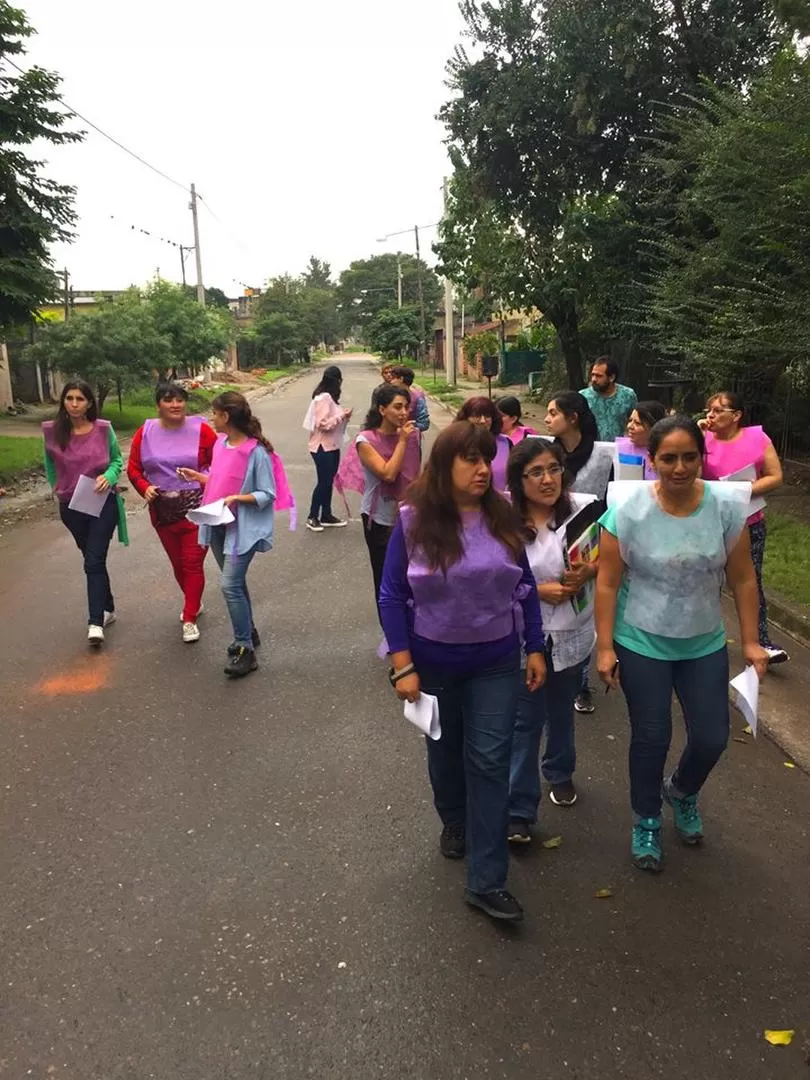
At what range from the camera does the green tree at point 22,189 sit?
36.3 feet

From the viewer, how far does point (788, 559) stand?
725cm

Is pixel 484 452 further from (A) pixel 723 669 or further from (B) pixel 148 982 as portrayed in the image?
(B) pixel 148 982

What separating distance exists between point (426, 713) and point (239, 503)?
278 centimetres

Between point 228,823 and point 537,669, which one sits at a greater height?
point 537,669

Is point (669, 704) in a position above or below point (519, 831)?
above

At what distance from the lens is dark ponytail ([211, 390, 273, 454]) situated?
521 centimetres

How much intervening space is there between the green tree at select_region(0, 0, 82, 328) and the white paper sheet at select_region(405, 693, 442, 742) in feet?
33.5

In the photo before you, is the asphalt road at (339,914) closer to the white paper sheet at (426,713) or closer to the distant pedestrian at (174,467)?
the white paper sheet at (426,713)

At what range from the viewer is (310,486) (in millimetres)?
12156

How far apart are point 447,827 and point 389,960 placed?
2.18ft

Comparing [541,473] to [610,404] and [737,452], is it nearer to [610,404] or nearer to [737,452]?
[737,452]

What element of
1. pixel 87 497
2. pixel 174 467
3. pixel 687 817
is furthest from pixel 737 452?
pixel 87 497

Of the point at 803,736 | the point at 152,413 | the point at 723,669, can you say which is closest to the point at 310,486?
the point at 803,736

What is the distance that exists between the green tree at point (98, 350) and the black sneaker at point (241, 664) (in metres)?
14.1
